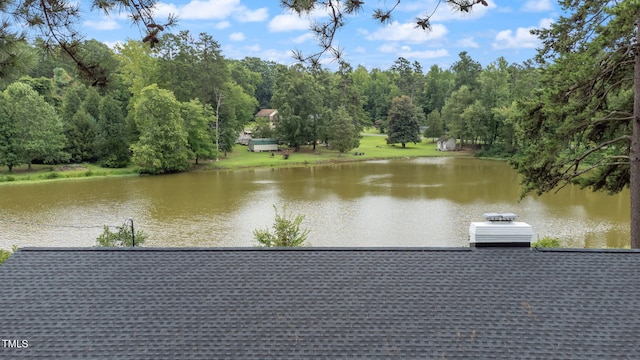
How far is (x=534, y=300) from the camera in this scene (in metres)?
4.85

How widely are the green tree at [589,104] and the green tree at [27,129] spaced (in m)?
33.2

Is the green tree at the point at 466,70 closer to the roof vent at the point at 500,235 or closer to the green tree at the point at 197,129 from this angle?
the green tree at the point at 197,129

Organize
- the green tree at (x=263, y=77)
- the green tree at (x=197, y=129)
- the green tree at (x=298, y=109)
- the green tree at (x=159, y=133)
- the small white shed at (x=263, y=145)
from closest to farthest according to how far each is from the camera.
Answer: the green tree at (x=159, y=133) → the green tree at (x=197, y=129) → the green tree at (x=298, y=109) → the small white shed at (x=263, y=145) → the green tree at (x=263, y=77)

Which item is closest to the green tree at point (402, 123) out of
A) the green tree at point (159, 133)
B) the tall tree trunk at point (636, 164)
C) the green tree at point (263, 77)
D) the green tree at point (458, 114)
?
the green tree at point (458, 114)

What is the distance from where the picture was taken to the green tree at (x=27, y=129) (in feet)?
107

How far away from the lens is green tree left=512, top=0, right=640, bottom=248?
9.59 m

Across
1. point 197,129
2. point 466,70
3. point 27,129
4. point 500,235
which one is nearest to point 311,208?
point 500,235

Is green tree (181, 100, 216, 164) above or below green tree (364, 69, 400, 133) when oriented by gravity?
below

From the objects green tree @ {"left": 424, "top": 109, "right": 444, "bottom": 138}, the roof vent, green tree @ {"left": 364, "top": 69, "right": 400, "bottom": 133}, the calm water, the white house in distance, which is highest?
green tree @ {"left": 364, "top": 69, "right": 400, "bottom": 133}

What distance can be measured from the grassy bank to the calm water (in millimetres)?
2541

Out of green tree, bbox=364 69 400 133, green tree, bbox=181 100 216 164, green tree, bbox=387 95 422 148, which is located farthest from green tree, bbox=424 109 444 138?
green tree, bbox=181 100 216 164

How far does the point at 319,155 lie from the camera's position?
4562 centimetres

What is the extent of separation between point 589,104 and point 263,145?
3921 centimetres

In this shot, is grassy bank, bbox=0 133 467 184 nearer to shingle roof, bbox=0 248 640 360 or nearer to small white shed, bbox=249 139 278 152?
small white shed, bbox=249 139 278 152
